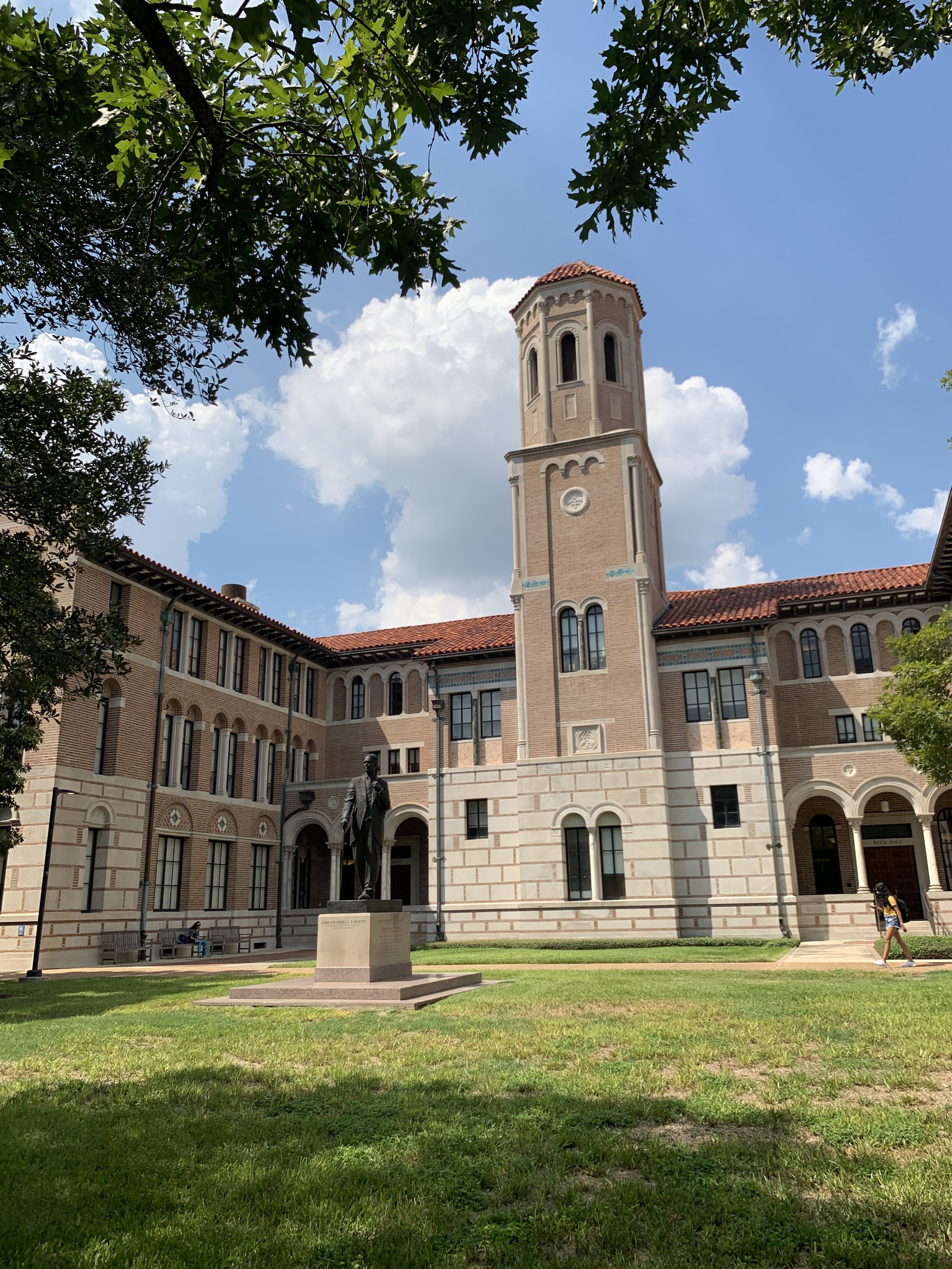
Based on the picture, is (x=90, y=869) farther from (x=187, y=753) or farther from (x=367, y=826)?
Result: (x=367, y=826)

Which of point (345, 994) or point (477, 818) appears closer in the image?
point (345, 994)

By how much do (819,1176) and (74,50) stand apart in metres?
7.88

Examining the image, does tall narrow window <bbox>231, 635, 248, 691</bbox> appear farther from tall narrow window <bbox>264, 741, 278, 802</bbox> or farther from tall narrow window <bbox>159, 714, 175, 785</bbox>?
tall narrow window <bbox>159, 714, 175, 785</bbox>

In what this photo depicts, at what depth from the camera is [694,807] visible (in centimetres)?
3052

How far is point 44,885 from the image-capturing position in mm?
24531

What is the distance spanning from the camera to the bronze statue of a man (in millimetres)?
16672

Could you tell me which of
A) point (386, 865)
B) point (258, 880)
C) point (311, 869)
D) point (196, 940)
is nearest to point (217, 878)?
point (258, 880)

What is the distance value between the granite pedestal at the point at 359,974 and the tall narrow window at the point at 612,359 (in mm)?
23852

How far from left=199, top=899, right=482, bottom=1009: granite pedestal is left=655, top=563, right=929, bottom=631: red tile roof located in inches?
710

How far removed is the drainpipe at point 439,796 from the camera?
33.1m

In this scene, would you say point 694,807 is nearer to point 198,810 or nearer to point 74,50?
point 198,810

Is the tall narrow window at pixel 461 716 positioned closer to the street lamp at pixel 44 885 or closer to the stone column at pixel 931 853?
the street lamp at pixel 44 885

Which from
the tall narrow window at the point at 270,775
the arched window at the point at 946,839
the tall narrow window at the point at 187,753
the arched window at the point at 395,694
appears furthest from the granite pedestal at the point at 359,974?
the arched window at the point at 395,694

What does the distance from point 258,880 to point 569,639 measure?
47.8 feet
